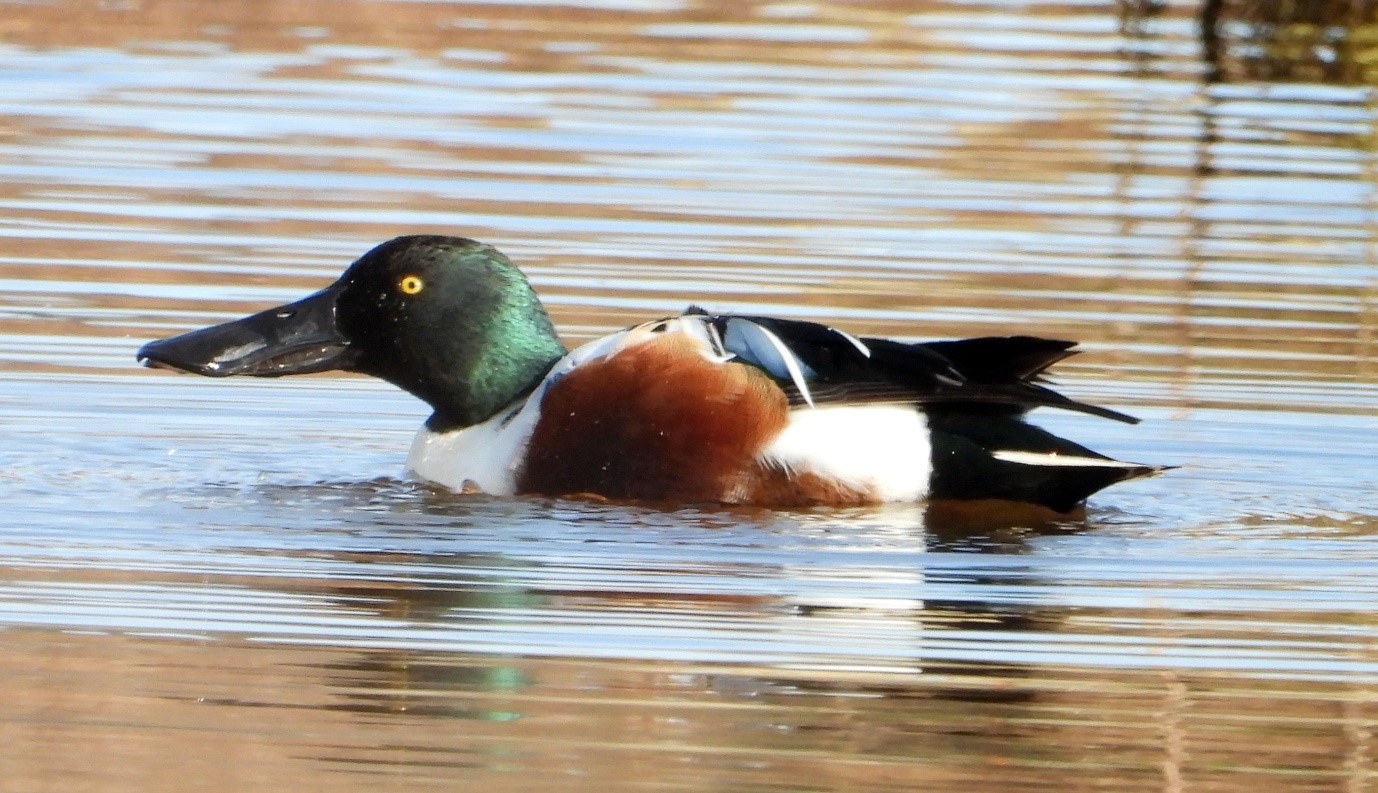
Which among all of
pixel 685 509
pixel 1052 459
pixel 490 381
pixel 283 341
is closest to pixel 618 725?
pixel 685 509

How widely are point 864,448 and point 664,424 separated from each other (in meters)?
0.47

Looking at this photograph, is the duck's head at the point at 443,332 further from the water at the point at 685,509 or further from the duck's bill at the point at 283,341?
the water at the point at 685,509

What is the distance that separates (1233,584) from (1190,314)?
356cm

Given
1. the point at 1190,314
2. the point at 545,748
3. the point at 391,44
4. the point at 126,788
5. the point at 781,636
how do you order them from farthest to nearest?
the point at 391,44
the point at 1190,314
the point at 781,636
the point at 545,748
the point at 126,788

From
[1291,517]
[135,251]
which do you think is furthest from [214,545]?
[135,251]

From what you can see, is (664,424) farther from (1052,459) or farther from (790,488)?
(1052,459)

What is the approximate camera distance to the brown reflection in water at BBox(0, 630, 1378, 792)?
4441 millimetres

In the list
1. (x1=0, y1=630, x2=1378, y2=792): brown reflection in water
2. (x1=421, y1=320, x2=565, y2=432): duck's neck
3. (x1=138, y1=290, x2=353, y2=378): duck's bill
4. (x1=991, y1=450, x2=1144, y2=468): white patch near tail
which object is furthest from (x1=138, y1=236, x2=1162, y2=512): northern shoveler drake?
(x1=0, y1=630, x2=1378, y2=792): brown reflection in water

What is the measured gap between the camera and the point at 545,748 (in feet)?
15.0

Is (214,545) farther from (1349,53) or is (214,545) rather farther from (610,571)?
(1349,53)

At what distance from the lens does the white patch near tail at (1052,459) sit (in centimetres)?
665

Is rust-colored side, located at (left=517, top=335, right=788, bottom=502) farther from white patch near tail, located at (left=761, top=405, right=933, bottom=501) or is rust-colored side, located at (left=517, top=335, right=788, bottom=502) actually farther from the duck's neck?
the duck's neck

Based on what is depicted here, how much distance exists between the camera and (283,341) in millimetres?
7441

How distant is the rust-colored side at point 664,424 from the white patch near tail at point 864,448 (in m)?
0.06
